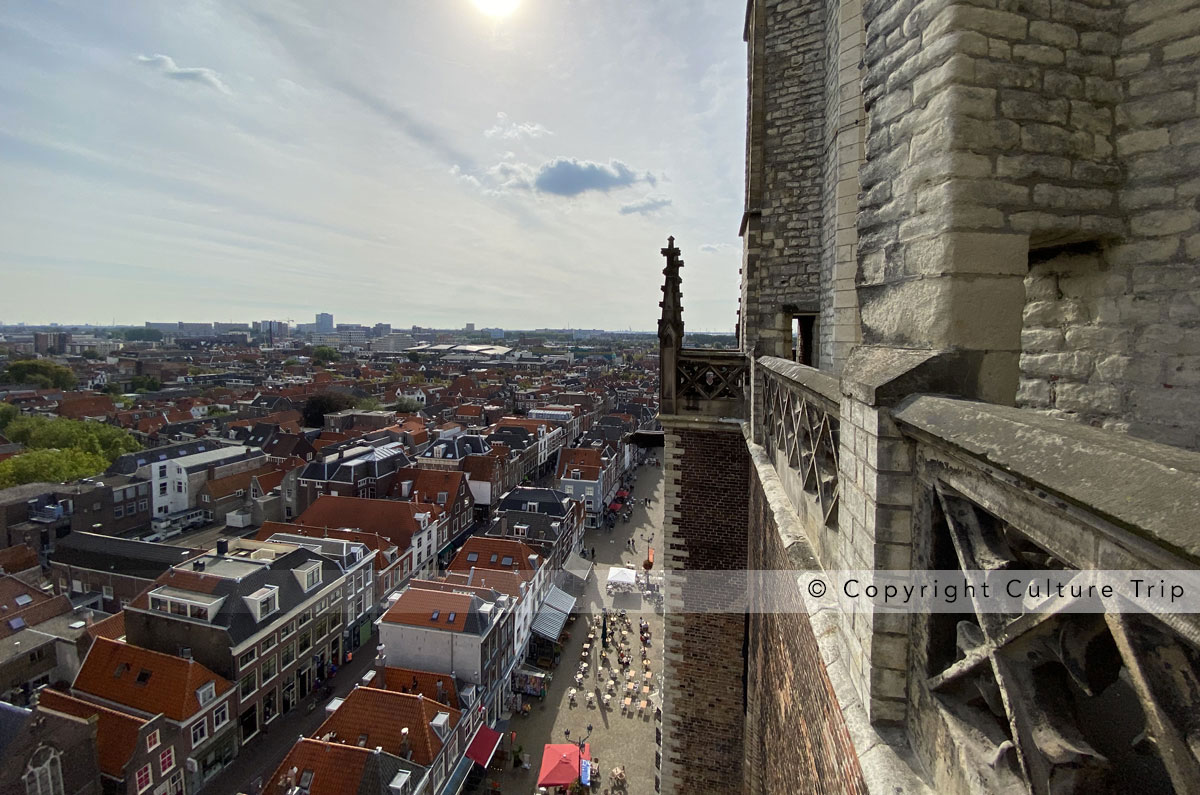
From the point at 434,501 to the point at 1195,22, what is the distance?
34475mm

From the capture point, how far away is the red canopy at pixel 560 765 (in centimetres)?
1617

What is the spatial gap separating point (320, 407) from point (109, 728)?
52199 millimetres

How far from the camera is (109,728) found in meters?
15.2

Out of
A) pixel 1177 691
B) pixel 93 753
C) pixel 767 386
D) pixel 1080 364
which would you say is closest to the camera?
pixel 1177 691

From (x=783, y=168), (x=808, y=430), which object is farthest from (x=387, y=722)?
(x=808, y=430)

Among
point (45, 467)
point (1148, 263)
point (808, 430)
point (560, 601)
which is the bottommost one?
point (560, 601)

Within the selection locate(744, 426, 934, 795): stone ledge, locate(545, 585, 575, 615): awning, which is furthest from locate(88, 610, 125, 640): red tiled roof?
locate(744, 426, 934, 795): stone ledge

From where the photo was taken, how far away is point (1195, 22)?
2588 mm

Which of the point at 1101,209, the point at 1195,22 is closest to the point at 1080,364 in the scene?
the point at 1101,209

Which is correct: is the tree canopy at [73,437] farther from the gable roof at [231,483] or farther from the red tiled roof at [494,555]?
the red tiled roof at [494,555]

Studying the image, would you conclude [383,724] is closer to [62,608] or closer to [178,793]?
[178,793]

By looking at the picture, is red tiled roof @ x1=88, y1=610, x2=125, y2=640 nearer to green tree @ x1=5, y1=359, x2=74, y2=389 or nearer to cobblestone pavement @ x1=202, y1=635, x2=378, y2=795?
cobblestone pavement @ x1=202, y1=635, x2=378, y2=795

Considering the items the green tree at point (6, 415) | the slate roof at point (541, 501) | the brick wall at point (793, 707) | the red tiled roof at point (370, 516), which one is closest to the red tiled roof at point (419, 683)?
the red tiled roof at point (370, 516)

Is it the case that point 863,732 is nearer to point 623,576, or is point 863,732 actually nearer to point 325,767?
point 325,767
